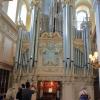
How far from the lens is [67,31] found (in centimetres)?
1341

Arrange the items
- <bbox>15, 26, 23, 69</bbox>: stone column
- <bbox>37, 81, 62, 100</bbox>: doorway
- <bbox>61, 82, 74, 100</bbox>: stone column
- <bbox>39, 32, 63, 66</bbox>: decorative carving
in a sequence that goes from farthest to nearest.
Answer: <bbox>37, 81, 62, 100</bbox>: doorway
<bbox>39, 32, 63, 66</bbox>: decorative carving
<bbox>15, 26, 23, 69</bbox>: stone column
<bbox>61, 82, 74, 100</bbox>: stone column

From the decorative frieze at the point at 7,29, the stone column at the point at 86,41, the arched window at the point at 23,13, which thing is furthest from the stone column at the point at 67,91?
the arched window at the point at 23,13

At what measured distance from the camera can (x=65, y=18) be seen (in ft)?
46.0

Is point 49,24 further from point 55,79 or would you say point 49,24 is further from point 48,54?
point 55,79

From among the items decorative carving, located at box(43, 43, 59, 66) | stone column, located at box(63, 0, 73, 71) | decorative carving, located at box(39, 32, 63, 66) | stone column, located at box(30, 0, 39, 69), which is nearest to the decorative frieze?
stone column, located at box(30, 0, 39, 69)

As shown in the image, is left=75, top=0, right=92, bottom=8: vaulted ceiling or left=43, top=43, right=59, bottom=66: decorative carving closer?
left=43, top=43, right=59, bottom=66: decorative carving

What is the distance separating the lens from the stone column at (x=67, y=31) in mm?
12750

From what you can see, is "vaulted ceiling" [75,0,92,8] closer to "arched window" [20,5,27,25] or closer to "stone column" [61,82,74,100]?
"arched window" [20,5,27,25]

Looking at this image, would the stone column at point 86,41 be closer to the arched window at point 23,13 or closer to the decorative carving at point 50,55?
the decorative carving at point 50,55

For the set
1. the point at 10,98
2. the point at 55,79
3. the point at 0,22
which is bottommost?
the point at 10,98

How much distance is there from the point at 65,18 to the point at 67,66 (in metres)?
3.87

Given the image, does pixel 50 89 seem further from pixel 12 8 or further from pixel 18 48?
pixel 12 8

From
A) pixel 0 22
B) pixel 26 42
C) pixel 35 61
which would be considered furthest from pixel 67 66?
pixel 0 22

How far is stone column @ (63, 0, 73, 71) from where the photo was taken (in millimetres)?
12750
